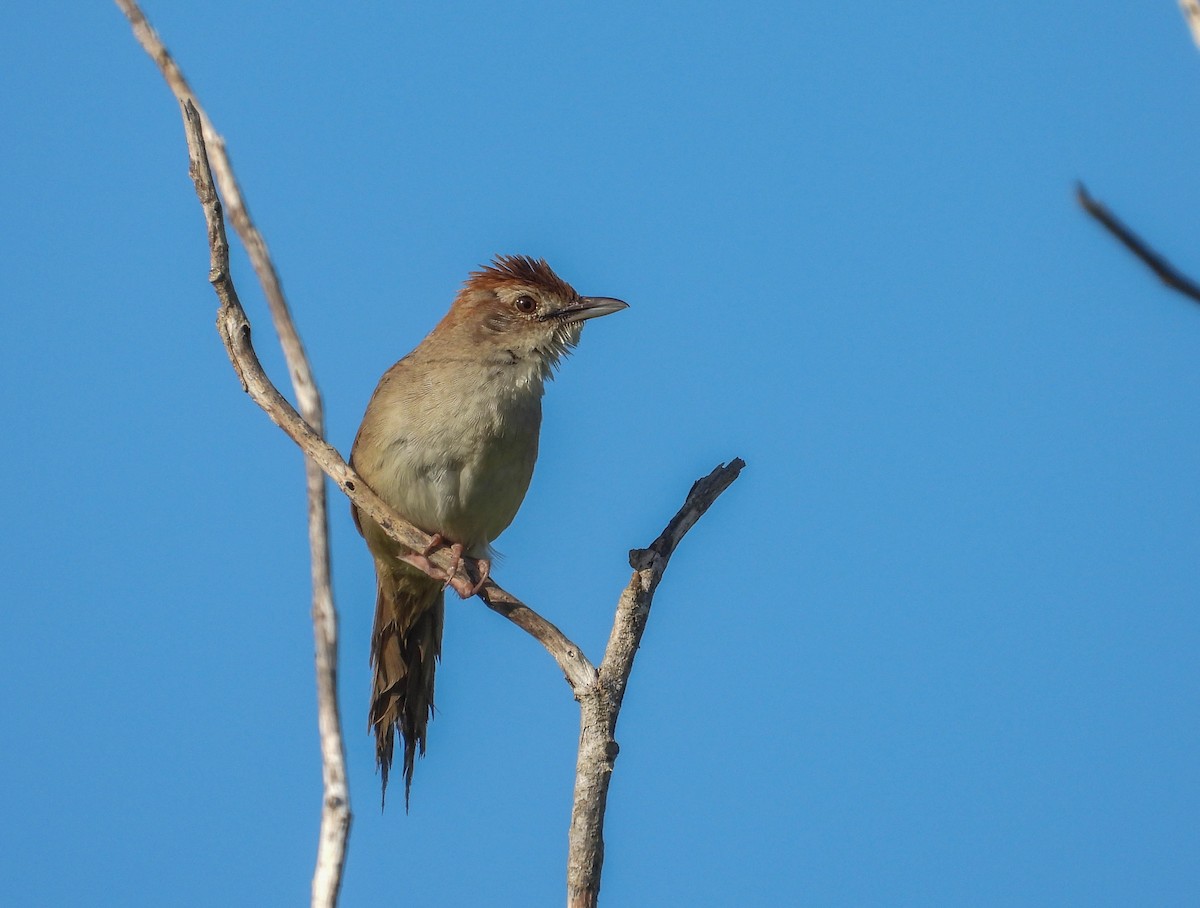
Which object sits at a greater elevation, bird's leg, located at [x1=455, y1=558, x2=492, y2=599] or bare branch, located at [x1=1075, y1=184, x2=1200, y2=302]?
bird's leg, located at [x1=455, y1=558, x2=492, y2=599]

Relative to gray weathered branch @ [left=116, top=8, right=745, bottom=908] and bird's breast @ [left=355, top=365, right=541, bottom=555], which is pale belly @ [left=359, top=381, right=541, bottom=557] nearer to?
bird's breast @ [left=355, top=365, right=541, bottom=555]

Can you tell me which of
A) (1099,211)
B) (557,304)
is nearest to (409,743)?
(557,304)

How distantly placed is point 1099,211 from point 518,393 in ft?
20.3

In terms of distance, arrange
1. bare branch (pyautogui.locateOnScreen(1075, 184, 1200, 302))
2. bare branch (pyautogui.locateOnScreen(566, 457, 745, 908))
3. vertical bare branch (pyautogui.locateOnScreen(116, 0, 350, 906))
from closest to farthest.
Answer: bare branch (pyautogui.locateOnScreen(1075, 184, 1200, 302)) → vertical bare branch (pyautogui.locateOnScreen(116, 0, 350, 906)) → bare branch (pyautogui.locateOnScreen(566, 457, 745, 908))

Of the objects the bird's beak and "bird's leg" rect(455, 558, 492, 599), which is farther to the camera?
the bird's beak

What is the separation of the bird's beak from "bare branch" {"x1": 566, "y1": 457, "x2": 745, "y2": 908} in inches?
97.9

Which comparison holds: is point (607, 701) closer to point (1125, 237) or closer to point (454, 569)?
point (454, 569)

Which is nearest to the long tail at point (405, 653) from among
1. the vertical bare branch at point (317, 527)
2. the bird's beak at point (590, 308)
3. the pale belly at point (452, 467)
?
the pale belly at point (452, 467)

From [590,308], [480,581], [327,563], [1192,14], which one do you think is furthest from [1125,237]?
[590,308]

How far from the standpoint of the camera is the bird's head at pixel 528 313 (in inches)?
311

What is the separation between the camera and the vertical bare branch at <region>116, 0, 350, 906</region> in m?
3.95

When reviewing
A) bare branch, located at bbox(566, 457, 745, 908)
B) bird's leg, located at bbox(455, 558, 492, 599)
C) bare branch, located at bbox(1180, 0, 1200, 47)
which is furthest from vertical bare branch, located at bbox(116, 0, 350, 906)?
bare branch, located at bbox(1180, 0, 1200, 47)

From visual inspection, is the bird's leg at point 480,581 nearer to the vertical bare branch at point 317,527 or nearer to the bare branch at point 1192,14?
the vertical bare branch at point 317,527

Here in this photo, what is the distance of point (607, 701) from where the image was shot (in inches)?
197
